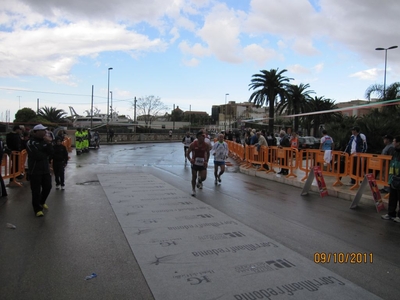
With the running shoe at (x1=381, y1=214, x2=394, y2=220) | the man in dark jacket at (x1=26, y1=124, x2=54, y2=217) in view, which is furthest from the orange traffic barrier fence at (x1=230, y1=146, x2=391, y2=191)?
the man in dark jacket at (x1=26, y1=124, x2=54, y2=217)

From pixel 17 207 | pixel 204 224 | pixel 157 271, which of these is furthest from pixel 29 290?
pixel 17 207

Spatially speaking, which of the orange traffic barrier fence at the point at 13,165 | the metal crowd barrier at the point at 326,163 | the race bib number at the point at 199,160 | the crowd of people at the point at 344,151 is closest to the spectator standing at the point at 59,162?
the orange traffic barrier fence at the point at 13,165

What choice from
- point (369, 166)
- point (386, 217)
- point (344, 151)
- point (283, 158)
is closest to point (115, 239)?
point (386, 217)

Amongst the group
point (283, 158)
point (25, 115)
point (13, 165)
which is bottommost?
point (13, 165)

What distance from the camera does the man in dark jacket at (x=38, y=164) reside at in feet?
22.3

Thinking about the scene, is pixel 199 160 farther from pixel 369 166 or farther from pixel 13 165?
pixel 13 165

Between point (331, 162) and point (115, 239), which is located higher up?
point (331, 162)

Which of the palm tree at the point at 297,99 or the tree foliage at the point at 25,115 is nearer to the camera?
the palm tree at the point at 297,99

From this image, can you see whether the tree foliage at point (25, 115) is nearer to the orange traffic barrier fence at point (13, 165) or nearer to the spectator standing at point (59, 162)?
the orange traffic barrier fence at point (13, 165)

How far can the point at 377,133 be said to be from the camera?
576 inches
